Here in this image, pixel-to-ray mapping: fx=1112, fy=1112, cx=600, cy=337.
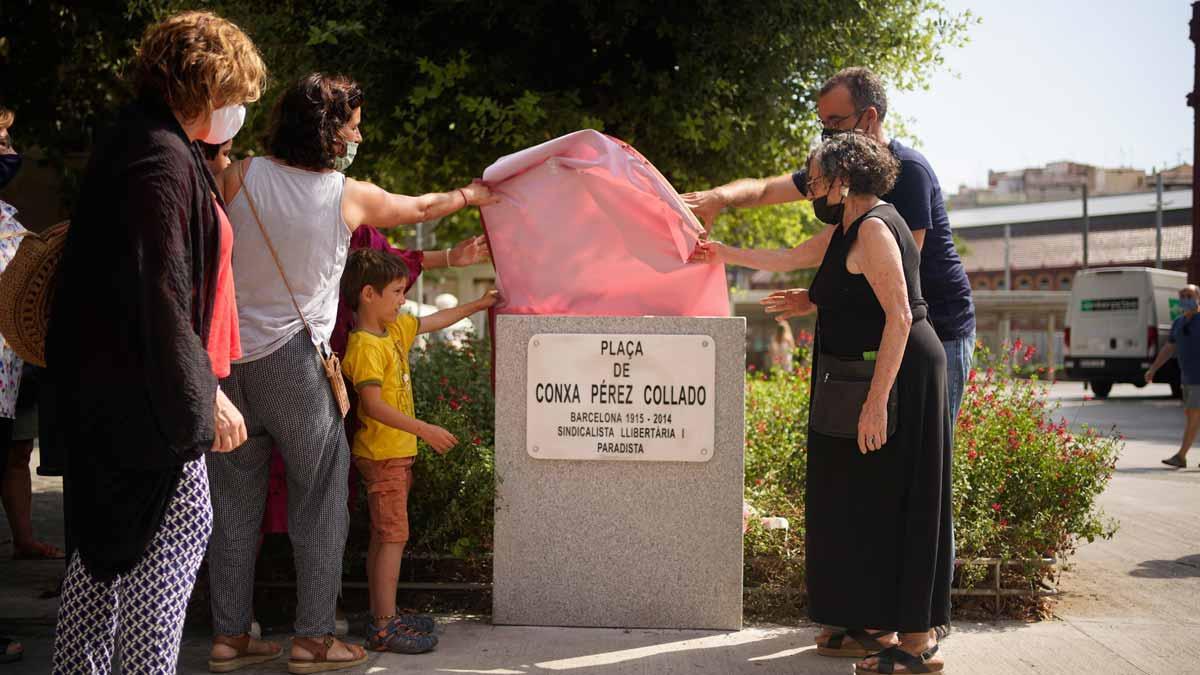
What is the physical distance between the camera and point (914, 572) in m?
4.04

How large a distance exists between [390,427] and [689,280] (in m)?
1.40

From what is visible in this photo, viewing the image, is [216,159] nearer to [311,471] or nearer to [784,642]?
[311,471]

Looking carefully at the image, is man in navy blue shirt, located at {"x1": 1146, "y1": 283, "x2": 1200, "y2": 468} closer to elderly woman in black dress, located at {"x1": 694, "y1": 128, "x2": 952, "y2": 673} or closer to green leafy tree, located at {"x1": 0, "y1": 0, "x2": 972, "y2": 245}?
green leafy tree, located at {"x1": 0, "y1": 0, "x2": 972, "y2": 245}

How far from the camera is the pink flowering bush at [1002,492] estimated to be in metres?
5.09

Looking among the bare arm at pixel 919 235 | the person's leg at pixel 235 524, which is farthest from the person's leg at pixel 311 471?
the bare arm at pixel 919 235

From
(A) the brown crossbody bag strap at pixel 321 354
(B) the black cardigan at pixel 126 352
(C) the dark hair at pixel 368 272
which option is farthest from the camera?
(C) the dark hair at pixel 368 272

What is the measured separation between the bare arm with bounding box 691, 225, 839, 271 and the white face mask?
88.5 inches

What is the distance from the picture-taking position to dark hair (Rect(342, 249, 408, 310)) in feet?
13.8

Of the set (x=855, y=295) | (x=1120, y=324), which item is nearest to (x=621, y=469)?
(x=855, y=295)

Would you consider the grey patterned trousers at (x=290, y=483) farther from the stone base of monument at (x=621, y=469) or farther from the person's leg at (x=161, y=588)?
the person's leg at (x=161, y=588)

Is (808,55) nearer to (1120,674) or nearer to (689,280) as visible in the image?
Result: (689,280)

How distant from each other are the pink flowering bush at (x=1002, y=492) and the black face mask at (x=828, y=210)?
161 cm

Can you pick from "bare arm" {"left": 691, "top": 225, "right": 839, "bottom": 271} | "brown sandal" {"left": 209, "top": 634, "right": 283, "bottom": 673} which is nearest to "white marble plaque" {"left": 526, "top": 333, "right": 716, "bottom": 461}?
"bare arm" {"left": 691, "top": 225, "right": 839, "bottom": 271}

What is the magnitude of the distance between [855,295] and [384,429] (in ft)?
6.06
